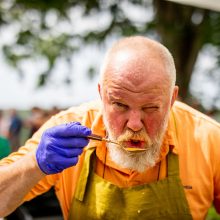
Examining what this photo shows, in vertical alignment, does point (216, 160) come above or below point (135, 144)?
below

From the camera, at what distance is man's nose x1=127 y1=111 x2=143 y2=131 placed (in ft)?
6.35

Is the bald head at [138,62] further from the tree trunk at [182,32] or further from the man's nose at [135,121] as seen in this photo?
the tree trunk at [182,32]

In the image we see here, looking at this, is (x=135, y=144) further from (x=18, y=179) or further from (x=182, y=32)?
(x=182, y=32)

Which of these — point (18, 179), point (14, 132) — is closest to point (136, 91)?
point (18, 179)

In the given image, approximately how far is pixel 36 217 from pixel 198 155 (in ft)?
6.49

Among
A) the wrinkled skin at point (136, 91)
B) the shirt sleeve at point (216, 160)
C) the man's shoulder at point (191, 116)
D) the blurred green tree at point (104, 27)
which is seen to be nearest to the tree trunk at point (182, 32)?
the blurred green tree at point (104, 27)

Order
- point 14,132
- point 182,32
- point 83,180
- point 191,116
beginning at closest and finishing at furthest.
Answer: point 83,180 < point 191,116 < point 182,32 < point 14,132

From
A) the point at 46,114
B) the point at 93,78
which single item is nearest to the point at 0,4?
the point at 46,114

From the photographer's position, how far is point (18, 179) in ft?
6.48

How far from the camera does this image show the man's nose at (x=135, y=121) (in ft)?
6.35

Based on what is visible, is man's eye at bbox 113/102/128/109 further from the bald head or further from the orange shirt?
the orange shirt

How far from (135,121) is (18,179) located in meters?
0.55

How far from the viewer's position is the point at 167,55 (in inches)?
80.9

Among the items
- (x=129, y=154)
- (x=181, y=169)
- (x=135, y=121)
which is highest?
(x=135, y=121)
